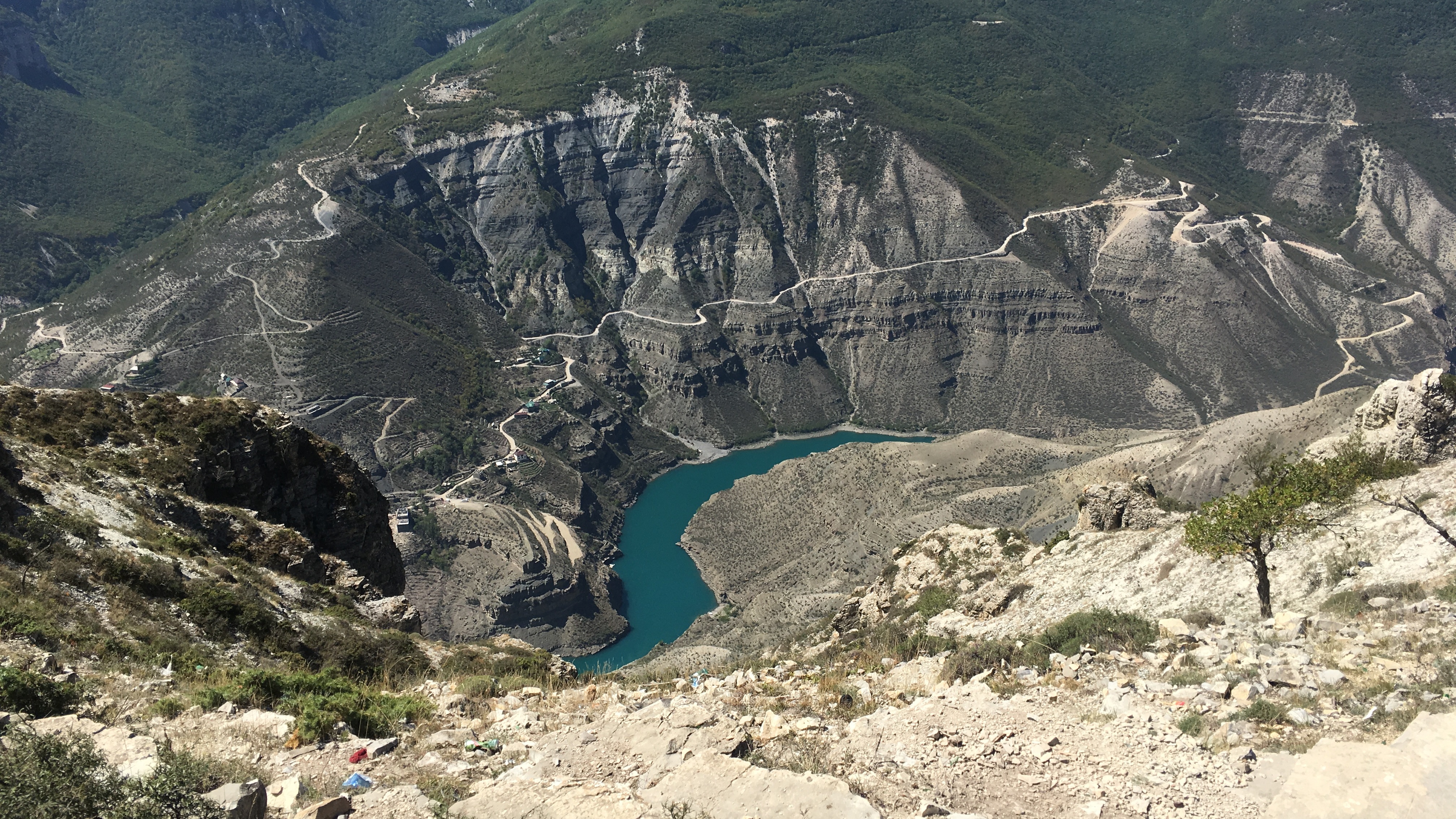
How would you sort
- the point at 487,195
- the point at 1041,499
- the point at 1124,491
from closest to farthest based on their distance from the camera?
the point at 1124,491, the point at 1041,499, the point at 487,195

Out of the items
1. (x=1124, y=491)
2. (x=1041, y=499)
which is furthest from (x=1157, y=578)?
(x=1041, y=499)

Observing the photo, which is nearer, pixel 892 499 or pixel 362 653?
pixel 362 653

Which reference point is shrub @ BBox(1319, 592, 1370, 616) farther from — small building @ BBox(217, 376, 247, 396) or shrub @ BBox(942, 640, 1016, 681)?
small building @ BBox(217, 376, 247, 396)

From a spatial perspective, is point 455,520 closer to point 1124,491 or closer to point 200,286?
point 200,286

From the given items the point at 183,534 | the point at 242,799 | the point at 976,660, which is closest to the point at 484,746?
the point at 242,799

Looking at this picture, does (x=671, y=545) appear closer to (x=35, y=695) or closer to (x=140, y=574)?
(x=140, y=574)
